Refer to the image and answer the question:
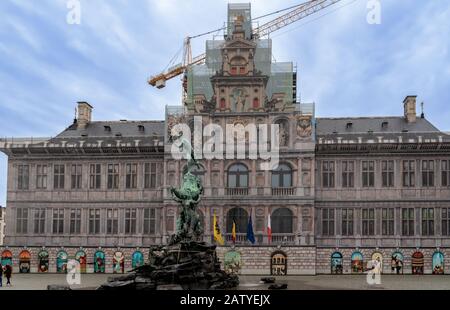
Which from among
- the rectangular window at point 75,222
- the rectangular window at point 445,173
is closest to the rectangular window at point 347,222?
the rectangular window at point 445,173

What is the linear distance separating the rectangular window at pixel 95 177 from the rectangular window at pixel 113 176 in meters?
1.10

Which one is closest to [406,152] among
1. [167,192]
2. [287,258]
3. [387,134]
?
[387,134]

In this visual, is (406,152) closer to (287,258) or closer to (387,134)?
(387,134)

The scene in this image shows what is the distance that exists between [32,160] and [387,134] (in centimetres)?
4225

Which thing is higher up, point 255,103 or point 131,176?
point 255,103

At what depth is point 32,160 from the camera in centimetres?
7494

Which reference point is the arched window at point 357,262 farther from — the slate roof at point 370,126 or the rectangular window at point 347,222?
the slate roof at point 370,126

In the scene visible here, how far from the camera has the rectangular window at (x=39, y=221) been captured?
73.9 metres

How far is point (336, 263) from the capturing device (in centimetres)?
6956

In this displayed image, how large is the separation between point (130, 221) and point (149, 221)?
2251 mm

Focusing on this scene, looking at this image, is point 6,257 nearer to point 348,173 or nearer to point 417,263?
point 348,173

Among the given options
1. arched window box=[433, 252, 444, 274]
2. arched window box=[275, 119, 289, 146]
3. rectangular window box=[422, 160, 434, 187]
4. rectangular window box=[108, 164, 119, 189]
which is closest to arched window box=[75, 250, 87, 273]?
rectangular window box=[108, 164, 119, 189]

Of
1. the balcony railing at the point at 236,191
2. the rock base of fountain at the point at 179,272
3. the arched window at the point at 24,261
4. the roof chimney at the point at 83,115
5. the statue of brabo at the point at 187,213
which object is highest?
the roof chimney at the point at 83,115

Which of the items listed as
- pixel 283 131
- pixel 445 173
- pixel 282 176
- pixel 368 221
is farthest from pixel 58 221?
pixel 445 173
